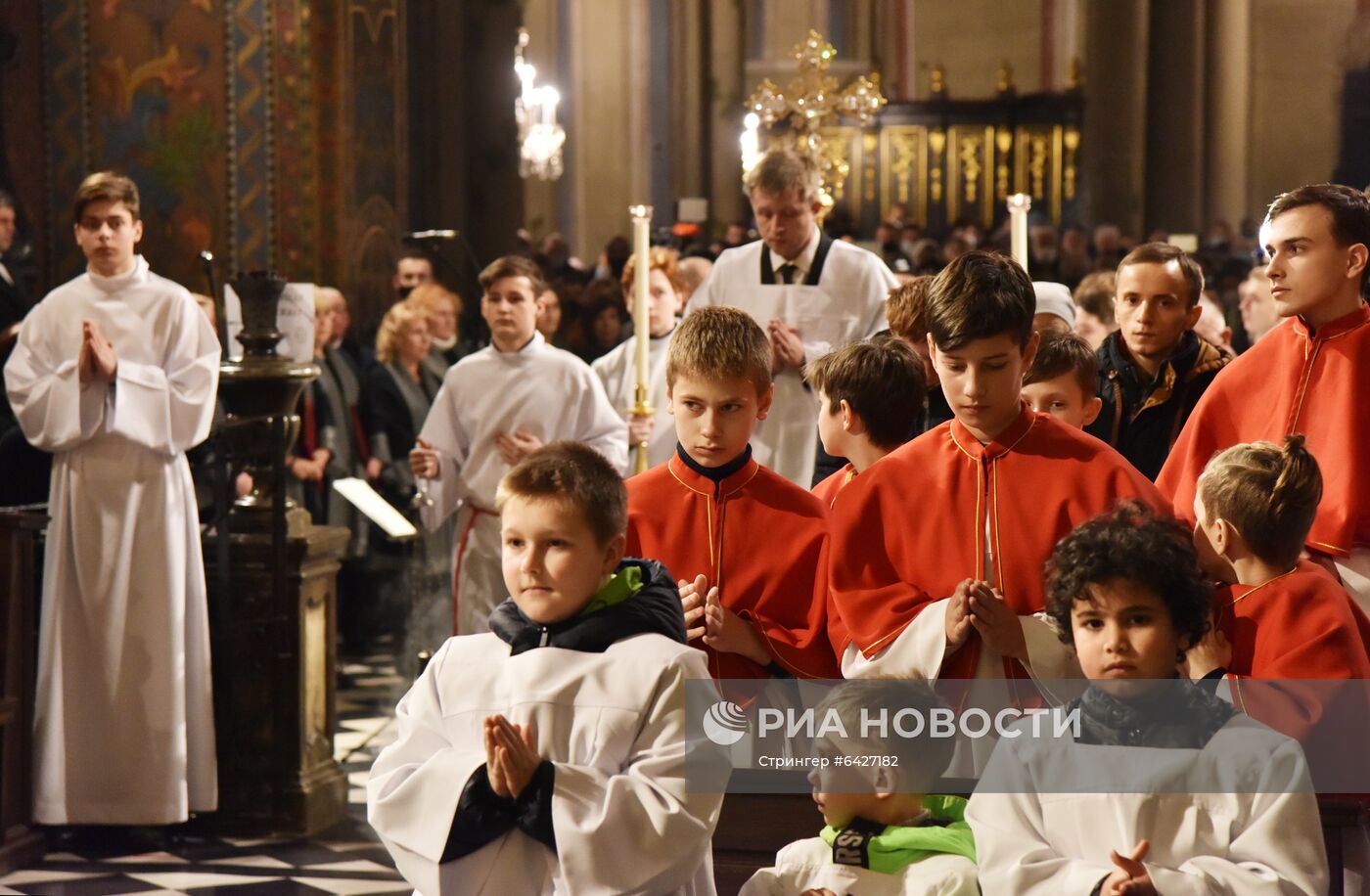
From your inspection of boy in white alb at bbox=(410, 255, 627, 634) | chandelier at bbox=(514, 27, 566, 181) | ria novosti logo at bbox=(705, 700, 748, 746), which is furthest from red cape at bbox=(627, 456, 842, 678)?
chandelier at bbox=(514, 27, 566, 181)

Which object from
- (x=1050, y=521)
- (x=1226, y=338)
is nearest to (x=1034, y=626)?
(x=1050, y=521)

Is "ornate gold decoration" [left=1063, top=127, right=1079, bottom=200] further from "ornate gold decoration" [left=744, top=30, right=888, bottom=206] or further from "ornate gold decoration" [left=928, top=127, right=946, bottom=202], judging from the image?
"ornate gold decoration" [left=744, top=30, right=888, bottom=206]

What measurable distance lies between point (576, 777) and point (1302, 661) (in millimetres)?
1217

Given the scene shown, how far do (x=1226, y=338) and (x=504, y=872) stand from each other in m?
3.93

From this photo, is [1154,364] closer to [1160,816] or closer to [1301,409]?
[1301,409]

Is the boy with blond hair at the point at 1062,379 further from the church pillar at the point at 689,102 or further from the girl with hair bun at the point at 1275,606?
the church pillar at the point at 689,102

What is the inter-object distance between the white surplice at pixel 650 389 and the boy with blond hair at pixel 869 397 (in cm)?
329

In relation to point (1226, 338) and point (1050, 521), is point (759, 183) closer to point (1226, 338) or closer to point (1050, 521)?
point (1226, 338)

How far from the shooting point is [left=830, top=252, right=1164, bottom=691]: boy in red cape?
10.6 feet

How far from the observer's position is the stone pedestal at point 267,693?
6.32m

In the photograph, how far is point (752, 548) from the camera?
3.65m

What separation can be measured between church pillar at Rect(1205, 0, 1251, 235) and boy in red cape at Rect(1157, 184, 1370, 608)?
17820 millimetres

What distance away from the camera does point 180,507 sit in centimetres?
628

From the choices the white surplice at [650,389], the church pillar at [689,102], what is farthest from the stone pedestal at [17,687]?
the church pillar at [689,102]
